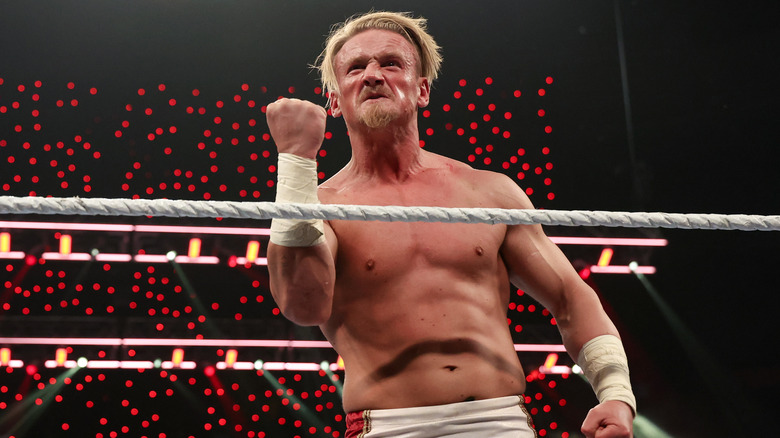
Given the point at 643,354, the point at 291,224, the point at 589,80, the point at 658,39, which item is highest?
the point at 658,39

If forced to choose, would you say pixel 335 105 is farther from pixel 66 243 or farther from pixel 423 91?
pixel 66 243

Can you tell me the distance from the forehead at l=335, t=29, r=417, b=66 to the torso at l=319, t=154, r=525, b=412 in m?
0.33

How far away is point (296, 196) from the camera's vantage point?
1.12 m

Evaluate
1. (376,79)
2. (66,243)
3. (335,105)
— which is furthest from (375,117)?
(66,243)

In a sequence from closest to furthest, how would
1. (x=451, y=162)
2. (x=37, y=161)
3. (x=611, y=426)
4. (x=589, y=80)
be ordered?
(x=611, y=426) < (x=451, y=162) < (x=37, y=161) < (x=589, y=80)

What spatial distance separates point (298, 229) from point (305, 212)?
17cm

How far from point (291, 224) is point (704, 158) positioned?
86.3 inches

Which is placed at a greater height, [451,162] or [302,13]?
[302,13]

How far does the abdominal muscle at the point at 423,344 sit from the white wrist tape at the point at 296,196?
204 mm

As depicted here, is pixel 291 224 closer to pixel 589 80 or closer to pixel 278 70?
pixel 278 70

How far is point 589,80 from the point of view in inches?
109

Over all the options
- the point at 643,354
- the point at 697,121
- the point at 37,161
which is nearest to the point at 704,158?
the point at 697,121

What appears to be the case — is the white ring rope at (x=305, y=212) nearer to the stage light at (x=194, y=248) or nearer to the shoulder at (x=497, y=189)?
the shoulder at (x=497, y=189)

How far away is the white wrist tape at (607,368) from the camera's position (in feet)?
3.95
